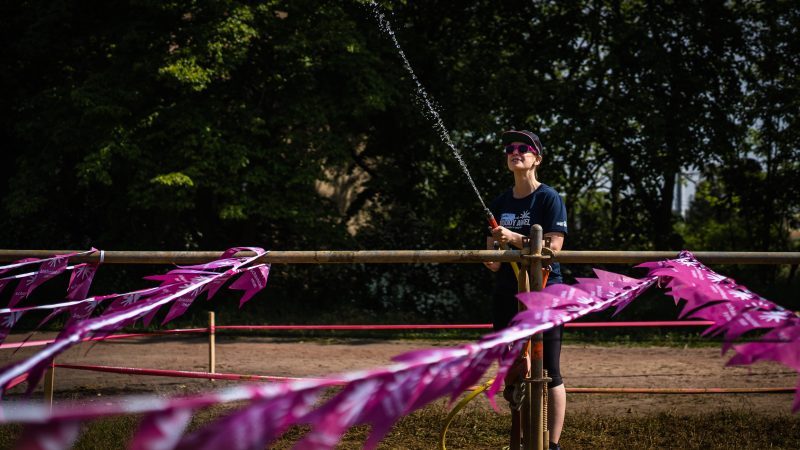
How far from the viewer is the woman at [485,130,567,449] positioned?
3.69 m

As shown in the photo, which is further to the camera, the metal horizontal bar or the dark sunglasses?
the dark sunglasses

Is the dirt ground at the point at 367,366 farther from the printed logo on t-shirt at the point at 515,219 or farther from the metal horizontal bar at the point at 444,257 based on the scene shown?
the metal horizontal bar at the point at 444,257

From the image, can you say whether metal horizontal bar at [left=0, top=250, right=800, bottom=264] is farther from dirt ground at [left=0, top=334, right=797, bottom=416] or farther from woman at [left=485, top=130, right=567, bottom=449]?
dirt ground at [left=0, top=334, right=797, bottom=416]

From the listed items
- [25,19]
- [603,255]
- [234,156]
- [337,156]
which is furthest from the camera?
[25,19]

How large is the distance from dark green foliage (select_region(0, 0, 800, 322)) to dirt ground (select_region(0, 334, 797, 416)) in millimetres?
2866

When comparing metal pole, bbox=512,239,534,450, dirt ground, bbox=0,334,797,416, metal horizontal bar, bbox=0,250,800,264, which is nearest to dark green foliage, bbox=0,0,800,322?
dirt ground, bbox=0,334,797,416

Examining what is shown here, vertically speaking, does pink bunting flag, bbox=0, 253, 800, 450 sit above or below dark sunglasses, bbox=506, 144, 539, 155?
below

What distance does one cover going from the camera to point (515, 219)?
4004mm

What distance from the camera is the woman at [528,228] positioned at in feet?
12.1

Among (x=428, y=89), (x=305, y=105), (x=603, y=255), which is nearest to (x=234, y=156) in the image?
(x=305, y=105)

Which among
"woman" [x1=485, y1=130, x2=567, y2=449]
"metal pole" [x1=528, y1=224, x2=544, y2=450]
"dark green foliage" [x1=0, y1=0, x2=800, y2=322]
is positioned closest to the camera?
"metal pole" [x1=528, y1=224, x2=544, y2=450]

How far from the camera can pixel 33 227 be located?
1452cm

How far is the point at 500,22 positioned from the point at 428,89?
247 centimetres

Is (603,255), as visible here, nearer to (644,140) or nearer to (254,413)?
(254,413)
